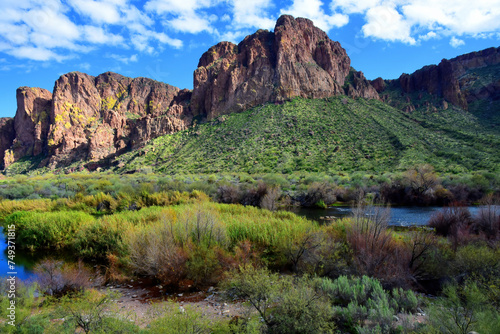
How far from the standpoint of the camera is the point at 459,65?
8994cm

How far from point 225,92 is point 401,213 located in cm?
6830

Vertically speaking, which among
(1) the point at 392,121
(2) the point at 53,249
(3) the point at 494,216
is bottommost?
(2) the point at 53,249

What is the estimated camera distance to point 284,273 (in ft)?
26.1

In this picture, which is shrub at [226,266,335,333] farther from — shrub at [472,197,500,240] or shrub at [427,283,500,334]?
shrub at [472,197,500,240]

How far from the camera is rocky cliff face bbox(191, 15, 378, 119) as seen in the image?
6825cm

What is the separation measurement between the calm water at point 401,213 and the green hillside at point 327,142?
45.2 ft

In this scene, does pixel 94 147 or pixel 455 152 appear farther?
pixel 94 147

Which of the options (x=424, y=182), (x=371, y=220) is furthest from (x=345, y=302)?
(x=424, y=182)

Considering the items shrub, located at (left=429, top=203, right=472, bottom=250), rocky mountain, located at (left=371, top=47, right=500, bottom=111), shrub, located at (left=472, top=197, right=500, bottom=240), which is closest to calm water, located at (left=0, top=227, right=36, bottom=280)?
shrub, located at (left=429, top=203, right=472, bottom=250)

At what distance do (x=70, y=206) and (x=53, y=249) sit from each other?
26.1 ft

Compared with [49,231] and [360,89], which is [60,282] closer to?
[49,231]

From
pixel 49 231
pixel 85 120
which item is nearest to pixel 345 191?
pixel 49 231

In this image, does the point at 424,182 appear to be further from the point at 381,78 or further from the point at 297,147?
the point at 381,78

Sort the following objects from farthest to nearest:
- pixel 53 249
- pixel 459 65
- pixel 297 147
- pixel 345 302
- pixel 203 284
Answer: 1. pixel 459 65
2. pixel 297 147
3. pixel 53 249
4. pixel 203 284
5. pixel 345 302
